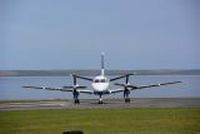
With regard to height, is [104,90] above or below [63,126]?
above

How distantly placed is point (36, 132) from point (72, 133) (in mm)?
9363

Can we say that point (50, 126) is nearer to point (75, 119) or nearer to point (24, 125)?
point (24, 125)

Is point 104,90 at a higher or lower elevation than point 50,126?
higher

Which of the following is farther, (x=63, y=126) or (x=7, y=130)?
(x=63, y=126)

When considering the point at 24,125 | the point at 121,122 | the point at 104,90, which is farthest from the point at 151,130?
the point at 104,90

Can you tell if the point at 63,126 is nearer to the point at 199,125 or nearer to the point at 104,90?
the point at 199,125

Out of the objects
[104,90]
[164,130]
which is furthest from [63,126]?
[104,90]

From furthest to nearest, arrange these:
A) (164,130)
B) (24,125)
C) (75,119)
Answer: (75,119), (24,125), (164,130)

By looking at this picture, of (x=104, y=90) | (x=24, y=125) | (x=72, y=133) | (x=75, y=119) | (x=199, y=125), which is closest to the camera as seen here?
(x=72, y=133)

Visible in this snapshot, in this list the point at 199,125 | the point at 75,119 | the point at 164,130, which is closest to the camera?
the point at 164,130

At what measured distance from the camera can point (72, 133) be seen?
15.4 metres

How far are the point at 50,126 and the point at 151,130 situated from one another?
204 inches

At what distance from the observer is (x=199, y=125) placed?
26422 millimetres

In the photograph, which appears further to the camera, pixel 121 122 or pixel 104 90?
pixel 104 90
